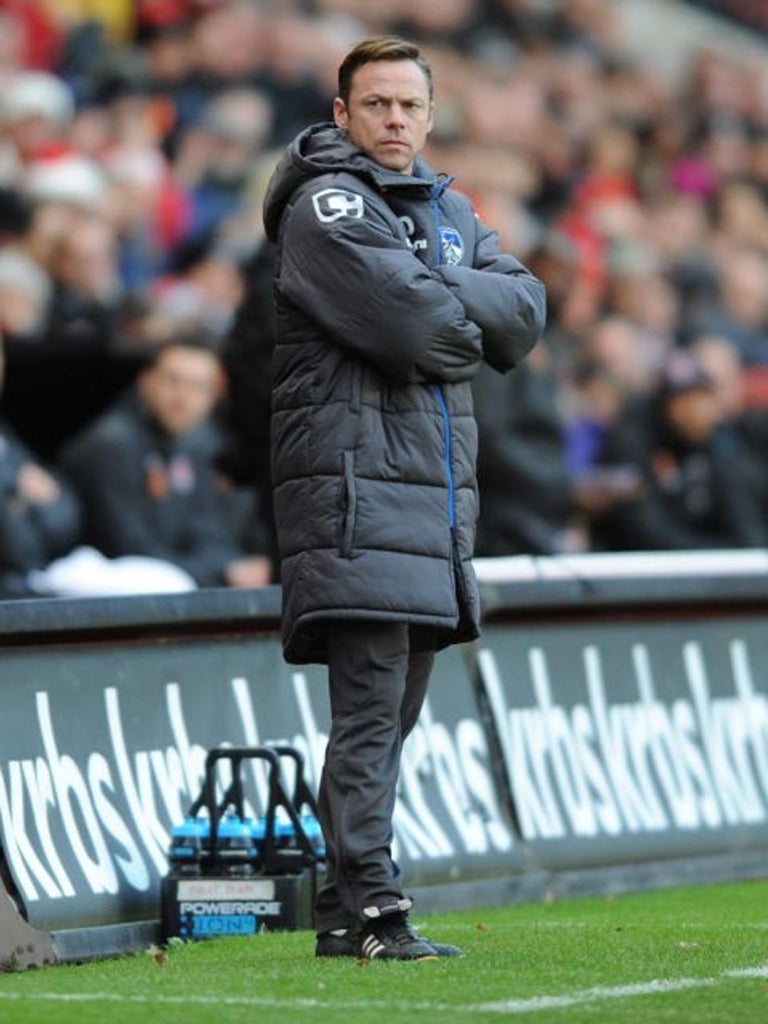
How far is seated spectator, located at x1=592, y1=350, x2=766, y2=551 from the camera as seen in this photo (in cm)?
1462

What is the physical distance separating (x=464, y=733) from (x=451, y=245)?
9.64ft

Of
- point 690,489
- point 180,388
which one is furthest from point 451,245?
point 690,489

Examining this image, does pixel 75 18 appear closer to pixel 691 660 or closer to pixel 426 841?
pixel 691 660

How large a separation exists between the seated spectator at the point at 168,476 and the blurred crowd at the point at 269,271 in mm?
12

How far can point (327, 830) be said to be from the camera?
24.3ft

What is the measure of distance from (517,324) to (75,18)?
10867 mm

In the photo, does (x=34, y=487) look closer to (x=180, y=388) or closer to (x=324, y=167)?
(x=180, y=388)

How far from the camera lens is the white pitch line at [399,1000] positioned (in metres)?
6.49

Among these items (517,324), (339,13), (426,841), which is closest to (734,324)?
(339,13)

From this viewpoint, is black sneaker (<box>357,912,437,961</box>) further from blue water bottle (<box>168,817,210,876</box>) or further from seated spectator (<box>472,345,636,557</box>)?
seated spectator (<box>472,345,636,557</box>)

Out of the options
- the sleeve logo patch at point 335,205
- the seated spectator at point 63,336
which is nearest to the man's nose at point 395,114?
the sleeve logo patch at point 335,205

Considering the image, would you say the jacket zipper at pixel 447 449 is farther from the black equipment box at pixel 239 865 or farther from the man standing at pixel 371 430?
the black equipment box at pixel 239 865

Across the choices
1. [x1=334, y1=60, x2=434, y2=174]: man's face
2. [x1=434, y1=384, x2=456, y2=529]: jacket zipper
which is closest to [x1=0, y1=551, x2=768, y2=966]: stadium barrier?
[x1=434, y1=384, x2=456, y2=529]: jacket zipper

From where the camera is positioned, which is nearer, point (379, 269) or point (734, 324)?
point (379, 269)
